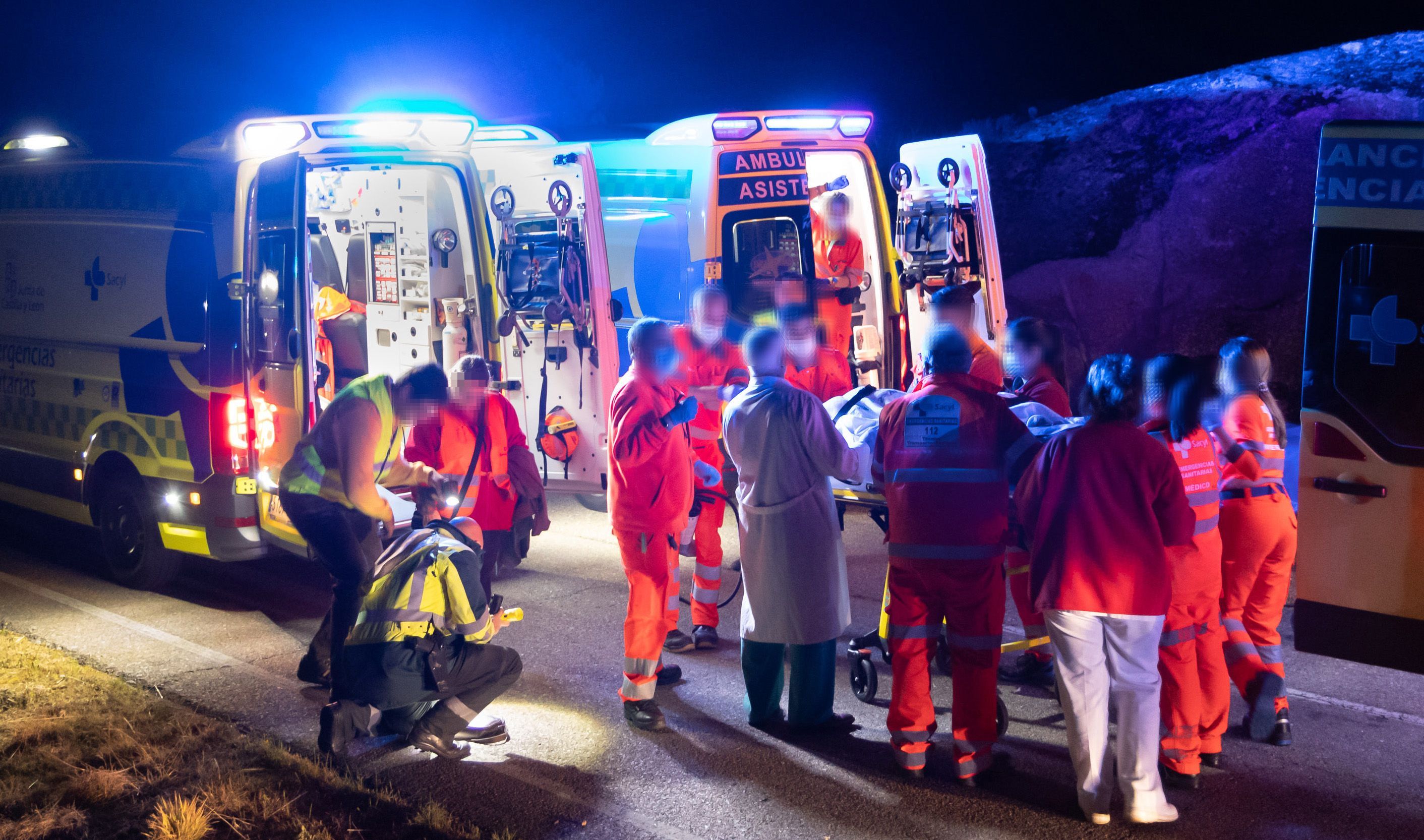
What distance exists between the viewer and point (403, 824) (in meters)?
3.81

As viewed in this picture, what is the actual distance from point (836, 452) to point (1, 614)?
5195mm

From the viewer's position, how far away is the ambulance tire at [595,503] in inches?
369

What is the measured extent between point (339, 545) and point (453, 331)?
293 cm

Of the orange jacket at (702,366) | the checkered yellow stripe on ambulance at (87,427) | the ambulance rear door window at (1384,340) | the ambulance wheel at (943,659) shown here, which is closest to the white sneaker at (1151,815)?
the ambulance rear door window at (1384,340)

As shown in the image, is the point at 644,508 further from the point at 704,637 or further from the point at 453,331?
the point at 453,331

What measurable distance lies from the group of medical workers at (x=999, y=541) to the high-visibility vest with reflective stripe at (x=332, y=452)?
98cm

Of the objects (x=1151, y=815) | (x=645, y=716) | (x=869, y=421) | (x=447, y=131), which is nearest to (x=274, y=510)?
(x=447, y=131)

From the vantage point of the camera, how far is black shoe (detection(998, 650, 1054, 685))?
5.25m

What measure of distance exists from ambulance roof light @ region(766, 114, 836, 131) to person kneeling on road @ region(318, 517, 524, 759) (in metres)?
4.78

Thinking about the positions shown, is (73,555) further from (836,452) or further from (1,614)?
(836,452)

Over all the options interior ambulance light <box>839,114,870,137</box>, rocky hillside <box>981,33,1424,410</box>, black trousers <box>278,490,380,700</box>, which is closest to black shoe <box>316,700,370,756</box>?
black trousers <box>278,490,380,700</box>

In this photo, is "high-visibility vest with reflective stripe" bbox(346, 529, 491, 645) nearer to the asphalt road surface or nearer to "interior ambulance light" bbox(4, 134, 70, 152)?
the asphalt road surface

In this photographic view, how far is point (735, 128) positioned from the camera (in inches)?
315

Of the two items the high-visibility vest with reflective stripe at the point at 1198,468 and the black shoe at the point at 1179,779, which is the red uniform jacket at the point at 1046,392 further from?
the black shoe at the point at 1179,779
